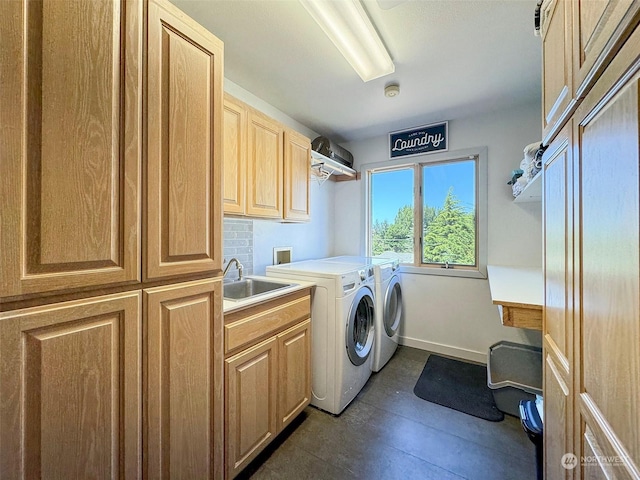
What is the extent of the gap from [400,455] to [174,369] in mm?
1417

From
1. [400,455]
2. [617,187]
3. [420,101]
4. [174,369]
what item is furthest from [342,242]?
[617,187]

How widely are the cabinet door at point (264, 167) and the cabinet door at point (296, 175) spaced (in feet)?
0.22

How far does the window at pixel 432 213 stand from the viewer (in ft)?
8.78

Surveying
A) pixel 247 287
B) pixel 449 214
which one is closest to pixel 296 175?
pixel 247 287

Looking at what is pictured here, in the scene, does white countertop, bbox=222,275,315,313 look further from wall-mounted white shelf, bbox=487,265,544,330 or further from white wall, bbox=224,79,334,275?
wall-mounted white shelf, bbox=487,265,544,330

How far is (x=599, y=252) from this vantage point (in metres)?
0.55

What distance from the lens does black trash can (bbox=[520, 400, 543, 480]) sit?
1.16 m

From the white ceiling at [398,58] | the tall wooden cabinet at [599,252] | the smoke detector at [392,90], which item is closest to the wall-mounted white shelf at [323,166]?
the white ceiling at [398,58]

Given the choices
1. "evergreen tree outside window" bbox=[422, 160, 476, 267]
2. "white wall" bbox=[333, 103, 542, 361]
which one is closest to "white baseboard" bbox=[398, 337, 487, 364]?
"white wall" bbox=[333, 103, 542, 361]

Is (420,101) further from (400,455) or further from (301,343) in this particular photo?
(400,455)

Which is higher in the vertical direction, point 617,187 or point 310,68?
point 310,68

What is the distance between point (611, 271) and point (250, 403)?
1.52 meters

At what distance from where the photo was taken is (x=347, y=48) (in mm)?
1483

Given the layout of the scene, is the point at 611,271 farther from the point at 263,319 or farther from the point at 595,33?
the point at 263,319
